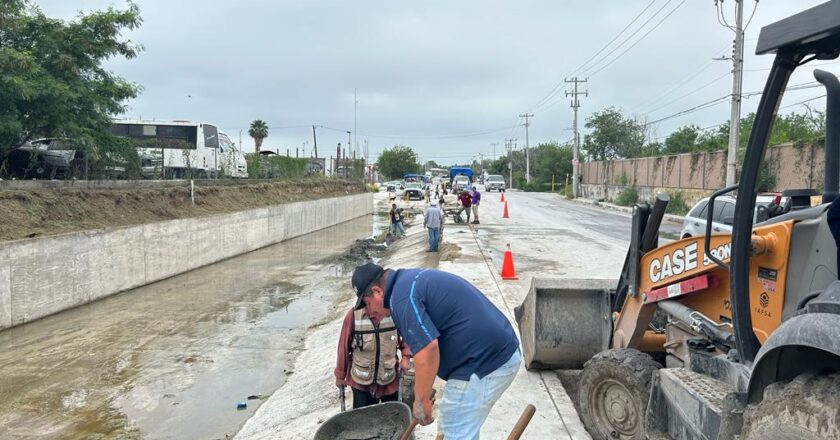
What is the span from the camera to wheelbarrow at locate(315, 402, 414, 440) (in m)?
4.38

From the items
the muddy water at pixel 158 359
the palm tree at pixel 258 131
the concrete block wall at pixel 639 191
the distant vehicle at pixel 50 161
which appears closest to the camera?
the muddy water at pixel 158 359

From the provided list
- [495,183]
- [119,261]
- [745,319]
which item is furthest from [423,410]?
[495,183]

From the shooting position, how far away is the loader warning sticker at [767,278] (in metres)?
3.28

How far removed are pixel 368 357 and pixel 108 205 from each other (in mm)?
14694

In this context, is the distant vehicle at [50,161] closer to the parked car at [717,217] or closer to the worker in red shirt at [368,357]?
the worker in red shirt at [368,357]

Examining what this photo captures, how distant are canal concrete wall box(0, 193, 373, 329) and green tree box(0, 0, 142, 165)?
10.8 ft

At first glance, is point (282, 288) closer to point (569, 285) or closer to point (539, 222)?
point (569, 285)

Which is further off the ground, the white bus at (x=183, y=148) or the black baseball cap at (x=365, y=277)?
the white bus at (x=183, y=148)

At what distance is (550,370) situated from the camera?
6621 millimetres

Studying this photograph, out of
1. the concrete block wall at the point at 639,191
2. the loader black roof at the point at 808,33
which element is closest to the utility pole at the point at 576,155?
the concrete block wall at the point at 639,191

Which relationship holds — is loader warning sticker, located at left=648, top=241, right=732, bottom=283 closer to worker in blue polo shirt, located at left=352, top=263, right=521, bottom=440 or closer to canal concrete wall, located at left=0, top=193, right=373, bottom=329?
worker in blue polo shirt, located at left=352, top=263, right=521, bottom=440

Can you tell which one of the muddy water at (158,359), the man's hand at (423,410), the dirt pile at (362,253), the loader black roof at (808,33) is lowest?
the muddy water at (158,359)

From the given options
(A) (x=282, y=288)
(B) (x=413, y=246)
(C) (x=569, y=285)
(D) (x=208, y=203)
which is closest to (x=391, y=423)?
(C) (x=569, y=285)

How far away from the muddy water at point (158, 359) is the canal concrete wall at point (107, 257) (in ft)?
1.33
